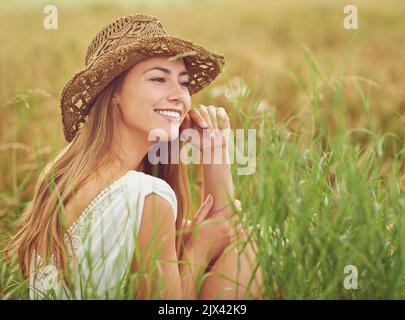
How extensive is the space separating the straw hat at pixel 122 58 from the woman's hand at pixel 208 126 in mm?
151

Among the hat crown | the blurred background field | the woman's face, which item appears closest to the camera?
the blurred background field

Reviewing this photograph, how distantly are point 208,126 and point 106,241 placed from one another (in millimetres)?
490

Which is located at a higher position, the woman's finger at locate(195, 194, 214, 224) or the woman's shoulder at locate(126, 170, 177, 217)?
the woman's shoulder at locate(126, 170, 177, 217)

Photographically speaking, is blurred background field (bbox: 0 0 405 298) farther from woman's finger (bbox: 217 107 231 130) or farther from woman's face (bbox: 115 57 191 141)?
woman's face (bbox: 115 57 191 141)

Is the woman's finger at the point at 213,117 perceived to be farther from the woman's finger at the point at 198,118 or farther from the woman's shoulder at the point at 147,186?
the woman's shoulder at the point at 147,186

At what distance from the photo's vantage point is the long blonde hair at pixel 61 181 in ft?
6.50

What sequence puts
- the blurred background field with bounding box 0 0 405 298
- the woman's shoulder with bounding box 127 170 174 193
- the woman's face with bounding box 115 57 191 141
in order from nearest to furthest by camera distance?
the blurred background field with bounding box 0 0 405 298 → the woman's shoulder with bounding box 127 170 174 193 → the woman's face with bounding box 115 57 191 141

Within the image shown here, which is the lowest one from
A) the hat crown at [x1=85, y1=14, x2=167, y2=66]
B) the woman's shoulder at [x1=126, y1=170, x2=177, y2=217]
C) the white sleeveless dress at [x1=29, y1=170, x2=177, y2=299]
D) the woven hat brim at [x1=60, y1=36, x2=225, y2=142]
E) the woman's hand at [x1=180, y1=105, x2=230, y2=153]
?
the white sleeveless dress at [x1=29, y1=170, x2=177, y2=299]

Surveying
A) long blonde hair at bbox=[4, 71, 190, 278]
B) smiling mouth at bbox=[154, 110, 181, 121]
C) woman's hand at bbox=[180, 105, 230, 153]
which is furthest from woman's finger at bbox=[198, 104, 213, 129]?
long blonde hair at bbox=[4, 71, 190, 278]

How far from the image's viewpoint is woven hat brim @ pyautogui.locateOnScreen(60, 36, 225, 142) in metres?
2.02

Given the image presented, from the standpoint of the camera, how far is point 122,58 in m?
2.04
